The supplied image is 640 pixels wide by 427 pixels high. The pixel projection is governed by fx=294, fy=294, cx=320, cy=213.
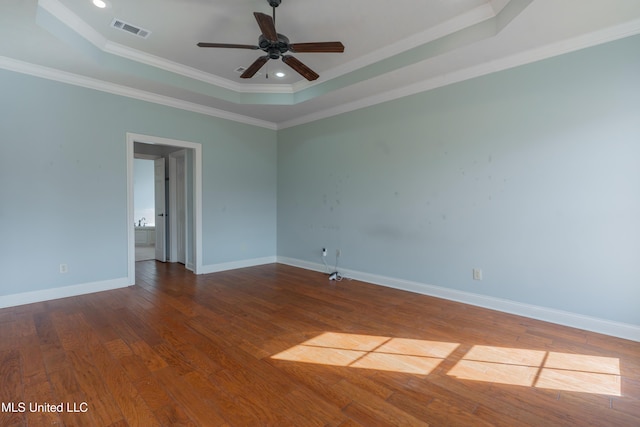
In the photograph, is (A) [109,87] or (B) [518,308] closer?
(B) [518,308]

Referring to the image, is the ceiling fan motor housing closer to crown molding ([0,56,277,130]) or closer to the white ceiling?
the white ceiling

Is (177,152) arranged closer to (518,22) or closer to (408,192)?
(408,192)

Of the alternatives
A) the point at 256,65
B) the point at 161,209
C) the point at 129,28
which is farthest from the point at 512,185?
the point at 161,209

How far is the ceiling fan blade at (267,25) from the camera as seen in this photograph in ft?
7.32

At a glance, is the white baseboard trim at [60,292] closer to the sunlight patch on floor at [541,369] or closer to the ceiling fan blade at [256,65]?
the ceiling fan blade at [256,65]

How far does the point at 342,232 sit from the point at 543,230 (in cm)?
270

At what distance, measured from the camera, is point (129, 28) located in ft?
10.0

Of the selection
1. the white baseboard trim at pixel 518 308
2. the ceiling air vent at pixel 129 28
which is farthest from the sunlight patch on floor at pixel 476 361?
the ceiling air vent at pixel 129 28

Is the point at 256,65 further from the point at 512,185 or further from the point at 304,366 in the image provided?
the point at 512,185

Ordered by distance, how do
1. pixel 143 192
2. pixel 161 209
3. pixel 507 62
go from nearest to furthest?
1. pixel 507 62
2. pixel 161 209
3. pixel 143 192

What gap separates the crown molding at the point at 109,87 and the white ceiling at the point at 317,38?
13mm

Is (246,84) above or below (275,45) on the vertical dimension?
above

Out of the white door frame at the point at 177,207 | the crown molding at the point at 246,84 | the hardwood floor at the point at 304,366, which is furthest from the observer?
the white door frame at the point at 177,207

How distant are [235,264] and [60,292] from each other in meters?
2.44
